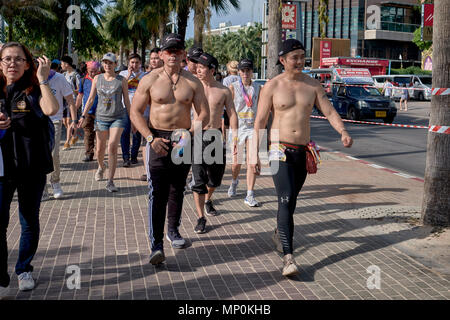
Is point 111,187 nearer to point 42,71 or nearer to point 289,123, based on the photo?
point 289,123

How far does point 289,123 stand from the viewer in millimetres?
5141

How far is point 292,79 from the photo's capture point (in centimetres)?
520

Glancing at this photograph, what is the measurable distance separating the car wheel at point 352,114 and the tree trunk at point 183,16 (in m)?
7.31

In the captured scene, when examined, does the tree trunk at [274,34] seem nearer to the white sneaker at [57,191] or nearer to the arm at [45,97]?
the white sneaker at [57,191]

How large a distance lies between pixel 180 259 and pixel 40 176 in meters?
1.58

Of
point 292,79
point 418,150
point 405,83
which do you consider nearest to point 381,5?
point 405,83

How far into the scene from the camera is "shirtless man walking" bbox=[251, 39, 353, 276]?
505 centimetres

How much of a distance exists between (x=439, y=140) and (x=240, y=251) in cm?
275

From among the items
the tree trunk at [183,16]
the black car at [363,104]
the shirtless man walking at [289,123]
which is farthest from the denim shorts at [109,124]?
the black car at [363,104]

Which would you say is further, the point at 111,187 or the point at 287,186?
the point at 111,187

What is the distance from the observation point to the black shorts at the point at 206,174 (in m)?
6.31

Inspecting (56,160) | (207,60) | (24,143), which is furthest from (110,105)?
(24,143)
